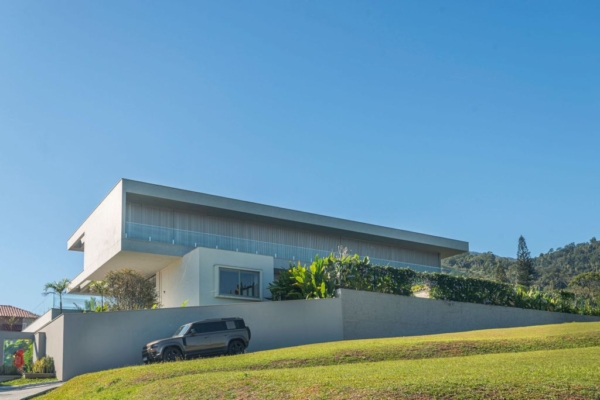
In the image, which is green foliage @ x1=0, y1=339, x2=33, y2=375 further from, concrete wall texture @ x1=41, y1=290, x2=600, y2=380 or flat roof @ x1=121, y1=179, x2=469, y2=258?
flat roof @ x1=121, y1=179, x2=469, y2=258

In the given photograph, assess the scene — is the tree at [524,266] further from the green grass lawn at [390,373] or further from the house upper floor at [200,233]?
the green grass lawn at [390,373]

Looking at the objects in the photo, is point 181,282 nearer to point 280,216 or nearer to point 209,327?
point 280,216

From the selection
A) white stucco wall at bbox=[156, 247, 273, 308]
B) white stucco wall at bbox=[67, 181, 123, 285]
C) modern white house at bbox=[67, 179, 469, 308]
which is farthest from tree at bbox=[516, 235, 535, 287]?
white stucco wall at bbox=[67, 181, 123, 285]

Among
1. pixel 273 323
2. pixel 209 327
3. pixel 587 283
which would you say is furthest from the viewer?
pixel 587 283

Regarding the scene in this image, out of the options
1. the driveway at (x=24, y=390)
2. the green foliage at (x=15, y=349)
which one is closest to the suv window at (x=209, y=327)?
the driveway at (x=24, y=390)

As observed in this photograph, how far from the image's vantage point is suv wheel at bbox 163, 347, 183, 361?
A: 24.3 metres

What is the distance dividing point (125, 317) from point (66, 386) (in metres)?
5.35

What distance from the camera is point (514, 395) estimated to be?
41.4ft

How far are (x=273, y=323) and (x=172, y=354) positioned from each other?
5.52 m

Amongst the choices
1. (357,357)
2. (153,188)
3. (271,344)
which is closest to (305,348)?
(357,357)

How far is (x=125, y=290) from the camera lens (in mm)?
31734

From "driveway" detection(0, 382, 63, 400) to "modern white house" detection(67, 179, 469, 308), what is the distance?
8.91 m

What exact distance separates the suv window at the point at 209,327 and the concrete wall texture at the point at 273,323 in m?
2.80

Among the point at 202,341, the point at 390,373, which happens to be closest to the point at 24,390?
the point at 202,341
